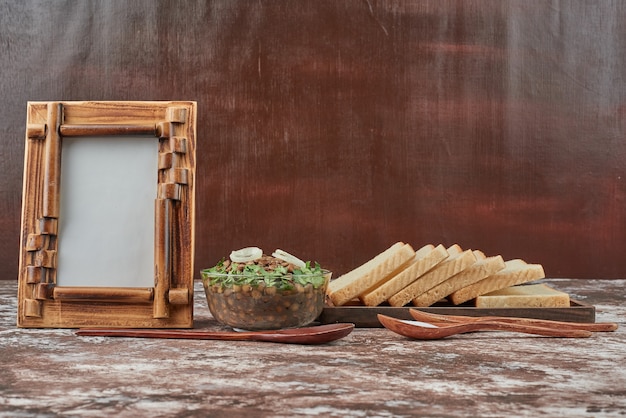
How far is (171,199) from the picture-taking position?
50.4 inches

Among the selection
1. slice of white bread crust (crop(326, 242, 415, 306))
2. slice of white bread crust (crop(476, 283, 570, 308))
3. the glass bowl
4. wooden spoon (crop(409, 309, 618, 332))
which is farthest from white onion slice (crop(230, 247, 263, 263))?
slice of white bread crust (crop(476, 283, 570, 308))

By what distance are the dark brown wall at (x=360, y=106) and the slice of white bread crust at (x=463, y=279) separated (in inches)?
39.2

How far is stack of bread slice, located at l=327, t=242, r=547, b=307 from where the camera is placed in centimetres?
138

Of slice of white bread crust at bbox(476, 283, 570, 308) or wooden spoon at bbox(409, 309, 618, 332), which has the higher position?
slice of white bread crust at bbox(476, 283, 570, 308)

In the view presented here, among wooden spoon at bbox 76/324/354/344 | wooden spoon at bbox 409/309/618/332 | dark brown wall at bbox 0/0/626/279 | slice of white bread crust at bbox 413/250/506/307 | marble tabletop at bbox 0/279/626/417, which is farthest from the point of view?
dark brown wall at bbox 0/0/626/279

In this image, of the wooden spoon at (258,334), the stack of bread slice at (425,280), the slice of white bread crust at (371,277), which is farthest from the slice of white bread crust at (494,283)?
the wooden spoon at (258,334)

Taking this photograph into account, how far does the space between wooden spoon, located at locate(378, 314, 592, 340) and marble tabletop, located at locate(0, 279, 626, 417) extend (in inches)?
0.6

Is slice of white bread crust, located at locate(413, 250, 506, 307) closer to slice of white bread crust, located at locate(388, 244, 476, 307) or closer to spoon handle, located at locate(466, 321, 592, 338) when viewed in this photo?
slice of white bread crust, located at locate(388, 244, 476, 307)

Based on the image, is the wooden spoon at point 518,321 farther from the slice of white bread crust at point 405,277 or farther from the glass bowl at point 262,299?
the glass bowl at point 262,299

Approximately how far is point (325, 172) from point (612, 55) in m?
1.01

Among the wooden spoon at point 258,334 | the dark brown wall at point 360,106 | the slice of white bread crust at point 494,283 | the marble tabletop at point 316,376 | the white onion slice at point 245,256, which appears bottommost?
the marble tabletop at point 316,376

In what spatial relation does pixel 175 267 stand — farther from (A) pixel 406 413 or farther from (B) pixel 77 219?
(A) pixel 406 413

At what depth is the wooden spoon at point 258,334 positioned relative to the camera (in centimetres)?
119

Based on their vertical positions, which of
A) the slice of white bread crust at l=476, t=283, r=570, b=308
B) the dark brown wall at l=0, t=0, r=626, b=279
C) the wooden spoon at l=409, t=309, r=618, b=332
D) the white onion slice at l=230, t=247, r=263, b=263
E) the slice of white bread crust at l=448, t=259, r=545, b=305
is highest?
the dark brown wall at l=0, t=0, r=626, b=279
